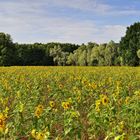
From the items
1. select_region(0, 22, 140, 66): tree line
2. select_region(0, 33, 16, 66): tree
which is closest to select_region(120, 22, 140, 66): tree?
select_region(0, 22, 140, 66): tree line

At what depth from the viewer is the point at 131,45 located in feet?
215

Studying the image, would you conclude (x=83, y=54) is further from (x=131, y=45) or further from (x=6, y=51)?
(x=6, y=51)

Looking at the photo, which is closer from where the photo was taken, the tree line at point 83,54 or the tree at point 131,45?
the tree at point 131,45

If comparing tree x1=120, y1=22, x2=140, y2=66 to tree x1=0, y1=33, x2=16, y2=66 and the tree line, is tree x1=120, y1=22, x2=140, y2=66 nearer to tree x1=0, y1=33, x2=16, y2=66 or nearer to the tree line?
the tree line

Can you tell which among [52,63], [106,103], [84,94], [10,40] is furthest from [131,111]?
[52,63]

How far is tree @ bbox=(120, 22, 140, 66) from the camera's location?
203ft

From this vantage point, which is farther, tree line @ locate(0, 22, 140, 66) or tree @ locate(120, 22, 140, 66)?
tree line @ locate(0, 22, 140, 66)

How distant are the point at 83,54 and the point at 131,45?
12.5 meters

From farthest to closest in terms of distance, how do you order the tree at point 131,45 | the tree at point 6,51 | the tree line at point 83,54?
the tree line at point 83,54 < the tree at point 131,45 < the tree at point 6,51

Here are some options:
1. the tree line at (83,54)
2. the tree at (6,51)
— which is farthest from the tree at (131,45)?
the tree at (6,51)

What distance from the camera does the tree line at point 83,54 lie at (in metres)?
62.8

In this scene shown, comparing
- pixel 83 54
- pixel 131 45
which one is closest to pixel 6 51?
pixel 131 45

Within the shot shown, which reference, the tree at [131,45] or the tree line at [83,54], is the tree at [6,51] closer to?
the tree line at [83,54]

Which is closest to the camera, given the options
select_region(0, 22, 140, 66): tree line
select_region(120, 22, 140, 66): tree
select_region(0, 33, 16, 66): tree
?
select_region(0, 33, 16, 66): tree
